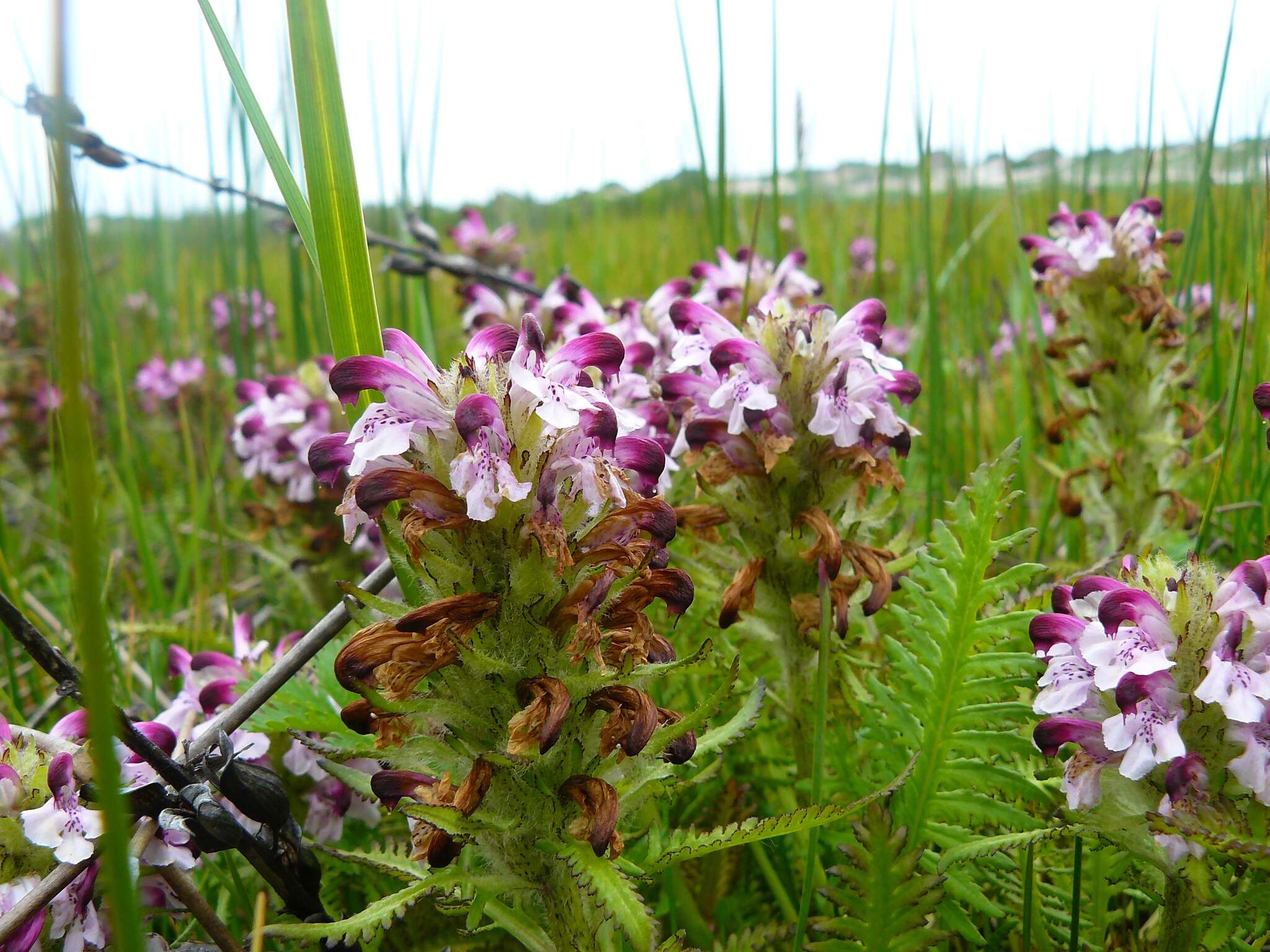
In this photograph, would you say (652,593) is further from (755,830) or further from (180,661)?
(180,661)

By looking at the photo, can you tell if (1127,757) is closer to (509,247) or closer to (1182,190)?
(509,247)

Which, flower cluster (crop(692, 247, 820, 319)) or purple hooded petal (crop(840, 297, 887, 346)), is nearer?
purple hooded petal (crop(840, 297, 887, 346))

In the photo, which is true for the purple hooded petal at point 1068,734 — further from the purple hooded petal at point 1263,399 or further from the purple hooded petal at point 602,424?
the purple hooded petal at point 602,424

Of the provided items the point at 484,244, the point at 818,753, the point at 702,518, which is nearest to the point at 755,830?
the point at 818,753

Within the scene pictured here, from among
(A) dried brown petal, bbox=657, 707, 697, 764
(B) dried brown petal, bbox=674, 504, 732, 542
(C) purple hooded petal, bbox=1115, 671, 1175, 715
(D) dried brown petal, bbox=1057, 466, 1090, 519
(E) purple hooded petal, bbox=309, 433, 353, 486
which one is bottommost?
(D) dried brown petal, bbox=1057, 466, 1090, 519

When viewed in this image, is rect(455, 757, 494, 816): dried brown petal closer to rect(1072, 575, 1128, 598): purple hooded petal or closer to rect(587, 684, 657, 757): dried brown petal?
rect(587, 684, 657, 757): dried brown petal

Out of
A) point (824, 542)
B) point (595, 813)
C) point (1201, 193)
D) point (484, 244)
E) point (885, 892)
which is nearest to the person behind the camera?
point (595, 813)

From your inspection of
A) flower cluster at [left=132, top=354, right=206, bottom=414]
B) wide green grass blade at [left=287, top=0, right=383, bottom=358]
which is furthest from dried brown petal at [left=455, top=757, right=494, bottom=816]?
flower cluster at [left=132, top=354, right=206, bottom=414]
